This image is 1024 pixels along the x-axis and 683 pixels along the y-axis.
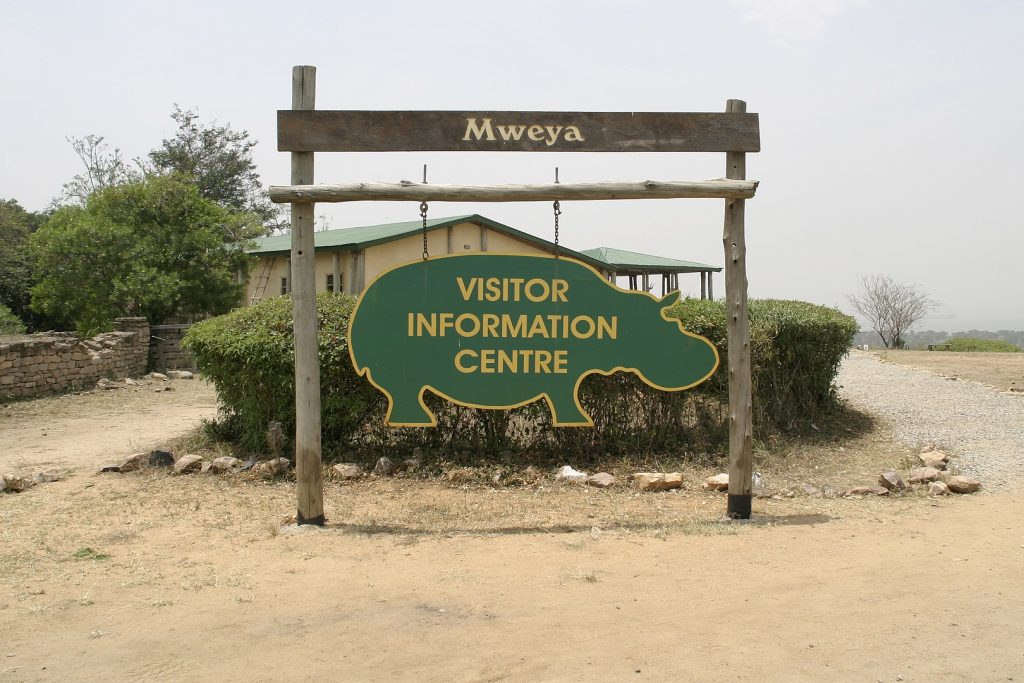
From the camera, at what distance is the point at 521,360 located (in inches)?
271

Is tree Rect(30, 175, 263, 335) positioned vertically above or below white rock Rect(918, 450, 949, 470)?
above

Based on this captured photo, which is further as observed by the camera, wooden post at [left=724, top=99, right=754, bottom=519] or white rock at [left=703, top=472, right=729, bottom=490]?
white rock at [left=703, top=472, right=729, bottom=490]

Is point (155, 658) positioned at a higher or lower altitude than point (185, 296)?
lower

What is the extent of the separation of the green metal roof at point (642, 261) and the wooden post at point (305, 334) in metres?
20.3

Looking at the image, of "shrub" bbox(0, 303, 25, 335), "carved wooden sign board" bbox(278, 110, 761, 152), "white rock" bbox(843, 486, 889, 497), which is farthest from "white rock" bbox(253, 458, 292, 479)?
"shrub" bbox(0, 303, 25, 335)

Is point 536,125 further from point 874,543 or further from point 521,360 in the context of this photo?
point 874,543

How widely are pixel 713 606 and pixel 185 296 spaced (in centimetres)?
1854

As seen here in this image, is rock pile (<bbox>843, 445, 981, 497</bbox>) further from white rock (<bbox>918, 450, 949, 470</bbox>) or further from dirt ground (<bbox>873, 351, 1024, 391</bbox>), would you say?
dirt ground (<bbox>873, 351, 1024, 391</bbox>)

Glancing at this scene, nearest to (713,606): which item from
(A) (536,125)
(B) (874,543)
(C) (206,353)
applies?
(B) (874,543)

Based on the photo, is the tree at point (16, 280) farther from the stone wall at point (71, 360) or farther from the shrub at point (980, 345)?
the shrub at point (980, 345)

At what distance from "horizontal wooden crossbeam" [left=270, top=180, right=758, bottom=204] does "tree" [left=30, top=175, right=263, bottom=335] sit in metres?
14.9

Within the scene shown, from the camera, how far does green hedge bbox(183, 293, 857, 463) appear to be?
805 centimetres

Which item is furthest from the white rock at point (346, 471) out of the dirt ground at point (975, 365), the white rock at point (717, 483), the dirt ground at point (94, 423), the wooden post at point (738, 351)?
the dirt ground at point (975, 365)

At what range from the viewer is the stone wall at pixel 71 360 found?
1369 centimetres
